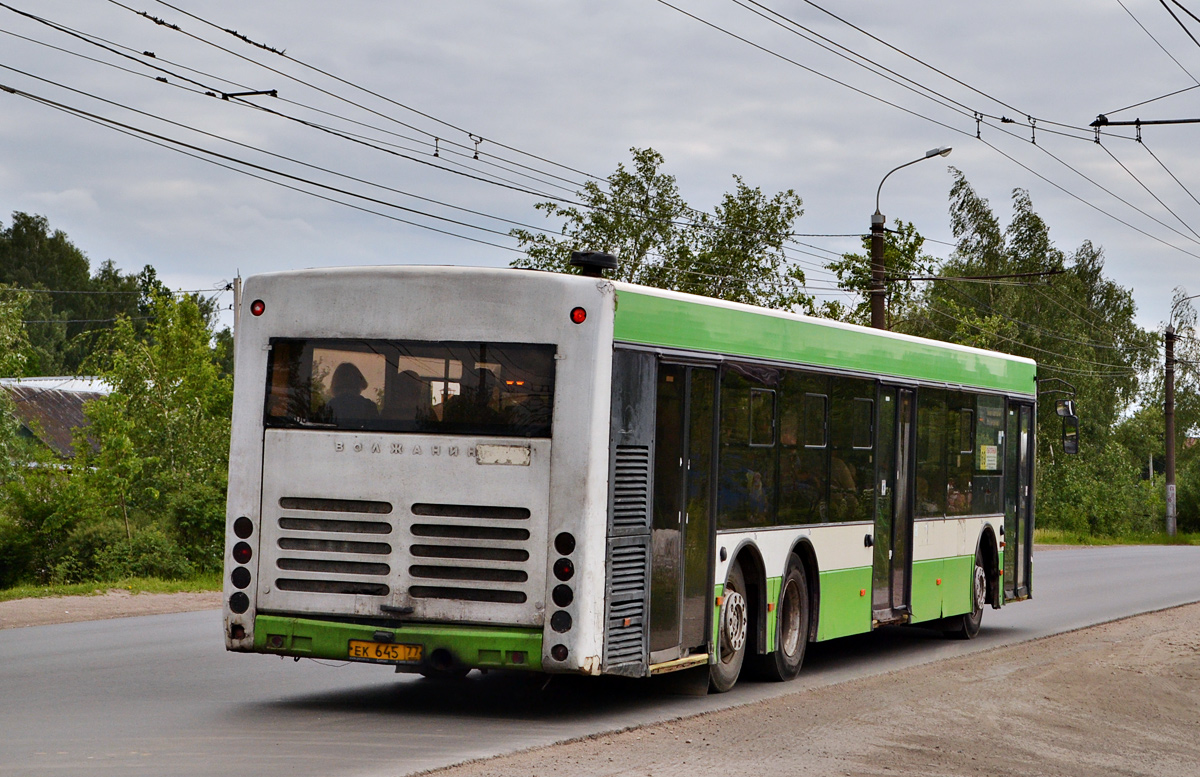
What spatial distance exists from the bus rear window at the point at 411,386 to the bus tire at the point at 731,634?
2.47 meters

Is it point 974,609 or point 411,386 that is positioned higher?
point 411,386

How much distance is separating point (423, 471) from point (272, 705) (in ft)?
6.49

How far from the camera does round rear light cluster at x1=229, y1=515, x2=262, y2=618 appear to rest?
33.8 ft

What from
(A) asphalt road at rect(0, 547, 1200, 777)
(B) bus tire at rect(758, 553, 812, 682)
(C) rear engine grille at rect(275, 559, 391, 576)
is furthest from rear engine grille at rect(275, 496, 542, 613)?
(B) bus tire at rect(758, 553, 812, 682)

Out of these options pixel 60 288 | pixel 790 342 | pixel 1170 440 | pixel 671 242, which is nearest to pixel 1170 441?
pixel 1170 440

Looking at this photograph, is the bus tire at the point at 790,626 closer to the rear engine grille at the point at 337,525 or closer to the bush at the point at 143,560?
the rear engine grille at the point at 337,525

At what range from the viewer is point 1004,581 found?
58.7 feet

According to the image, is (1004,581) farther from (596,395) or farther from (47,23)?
(47,23)

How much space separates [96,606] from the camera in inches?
781

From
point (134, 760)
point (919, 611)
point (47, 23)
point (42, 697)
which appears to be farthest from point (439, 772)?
point (47, 23)

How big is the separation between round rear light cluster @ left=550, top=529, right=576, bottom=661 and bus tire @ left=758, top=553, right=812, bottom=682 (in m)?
3.13

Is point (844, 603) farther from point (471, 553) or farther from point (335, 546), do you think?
point (335, 546)

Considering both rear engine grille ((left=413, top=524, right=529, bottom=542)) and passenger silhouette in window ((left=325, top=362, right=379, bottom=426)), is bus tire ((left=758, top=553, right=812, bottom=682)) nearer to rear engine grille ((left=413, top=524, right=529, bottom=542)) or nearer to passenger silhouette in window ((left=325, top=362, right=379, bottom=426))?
rear engine grille ((left=413, top=524, right=529, bottom=542))

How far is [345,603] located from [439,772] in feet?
7.38
